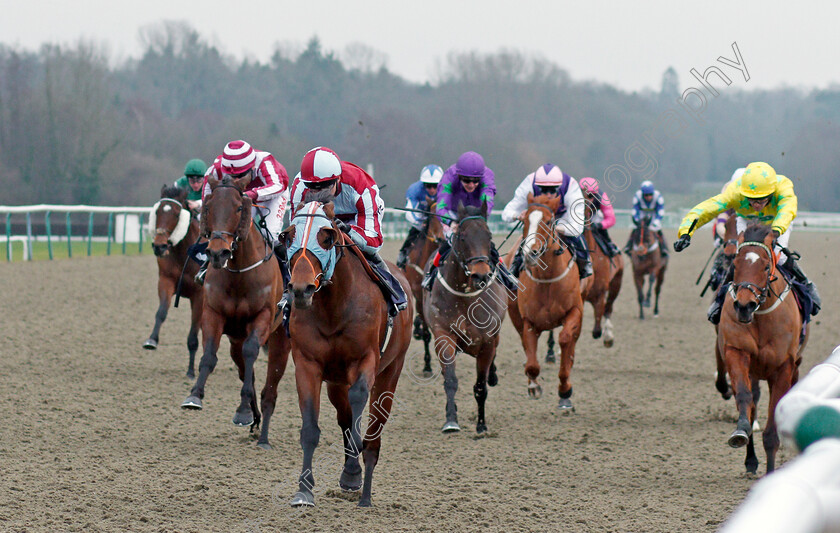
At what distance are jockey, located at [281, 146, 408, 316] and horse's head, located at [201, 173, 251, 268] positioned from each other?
102 centimetres

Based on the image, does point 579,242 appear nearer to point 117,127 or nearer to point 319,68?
point 117,127

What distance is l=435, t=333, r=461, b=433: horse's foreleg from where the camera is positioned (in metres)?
6.43

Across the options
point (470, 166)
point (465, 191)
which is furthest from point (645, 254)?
point (470, 166)

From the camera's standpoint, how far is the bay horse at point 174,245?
319 inches

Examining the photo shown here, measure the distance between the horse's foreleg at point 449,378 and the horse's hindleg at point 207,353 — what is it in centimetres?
→ 157

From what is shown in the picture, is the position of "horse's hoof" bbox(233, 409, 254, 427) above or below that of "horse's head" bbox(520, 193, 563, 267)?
below

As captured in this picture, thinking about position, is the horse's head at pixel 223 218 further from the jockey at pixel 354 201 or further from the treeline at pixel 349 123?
the treeline at pixel 349 123

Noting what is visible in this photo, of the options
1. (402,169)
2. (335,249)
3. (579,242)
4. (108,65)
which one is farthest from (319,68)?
(335,249)

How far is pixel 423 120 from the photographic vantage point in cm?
3169

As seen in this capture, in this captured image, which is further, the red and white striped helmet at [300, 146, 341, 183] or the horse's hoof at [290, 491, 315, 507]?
the red and white striped helmet at [300, 146, 341, 183]

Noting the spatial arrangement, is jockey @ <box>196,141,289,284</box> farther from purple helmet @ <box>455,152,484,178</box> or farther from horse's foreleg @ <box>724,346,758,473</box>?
horse's foreleg @ <box>724,346,758,473</box>

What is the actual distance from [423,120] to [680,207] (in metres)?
21.6

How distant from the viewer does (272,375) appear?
19.1 feet

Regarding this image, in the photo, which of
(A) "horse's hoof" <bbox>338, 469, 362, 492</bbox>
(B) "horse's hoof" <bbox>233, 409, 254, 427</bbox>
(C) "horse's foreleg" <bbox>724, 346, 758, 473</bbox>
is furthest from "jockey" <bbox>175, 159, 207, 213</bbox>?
(C) "horse's foreleg" <bbox>724, 346, 758, 473</bbox>
